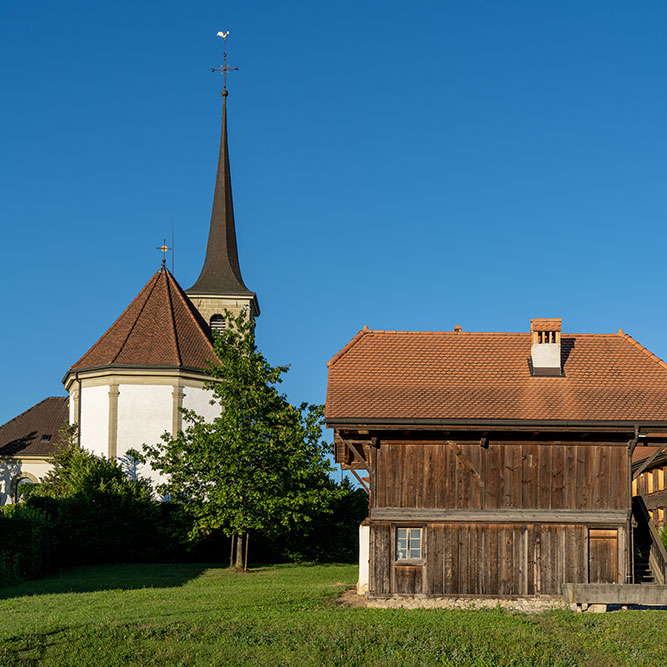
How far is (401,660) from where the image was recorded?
49.0 ft

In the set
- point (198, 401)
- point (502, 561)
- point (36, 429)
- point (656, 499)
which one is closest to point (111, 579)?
point (502, 561)

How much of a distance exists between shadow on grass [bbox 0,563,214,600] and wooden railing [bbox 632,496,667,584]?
12.6m

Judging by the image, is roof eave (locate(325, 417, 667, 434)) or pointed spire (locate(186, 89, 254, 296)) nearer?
roof eave (locate(325, 417, 667, 434))

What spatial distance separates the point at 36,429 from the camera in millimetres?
53469

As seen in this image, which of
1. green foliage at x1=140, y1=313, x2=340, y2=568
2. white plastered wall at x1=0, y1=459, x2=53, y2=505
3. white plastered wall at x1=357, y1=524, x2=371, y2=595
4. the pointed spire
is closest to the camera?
white plastered wall at x1=357, y1=524, x2=371, y2=595

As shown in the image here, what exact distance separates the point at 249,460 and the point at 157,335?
14.6 metres

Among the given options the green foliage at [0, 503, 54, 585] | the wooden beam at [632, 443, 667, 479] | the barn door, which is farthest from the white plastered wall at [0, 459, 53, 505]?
the wooden beam at [632, 443, 667, 479]

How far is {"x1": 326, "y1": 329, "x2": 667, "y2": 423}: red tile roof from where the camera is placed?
2247 cm

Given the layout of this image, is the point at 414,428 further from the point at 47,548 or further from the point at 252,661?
the point at 47,548

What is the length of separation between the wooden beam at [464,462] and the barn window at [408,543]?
5.88ft

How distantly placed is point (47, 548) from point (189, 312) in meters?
18.6

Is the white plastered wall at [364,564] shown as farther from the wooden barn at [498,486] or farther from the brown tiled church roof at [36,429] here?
the brown tiled church roof at [36,429]

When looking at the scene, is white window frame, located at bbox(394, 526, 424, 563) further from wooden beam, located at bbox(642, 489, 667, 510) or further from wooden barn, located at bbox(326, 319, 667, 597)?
wooden beam, located at bbox(642, 489, 667, 510)

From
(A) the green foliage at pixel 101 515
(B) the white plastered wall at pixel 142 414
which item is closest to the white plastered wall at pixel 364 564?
(A) the green foliage at pixel 101 515
